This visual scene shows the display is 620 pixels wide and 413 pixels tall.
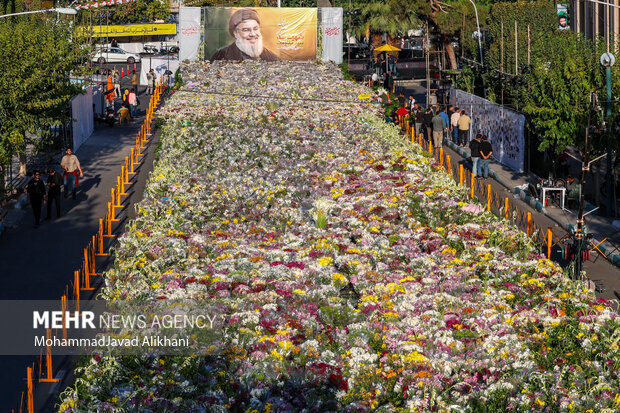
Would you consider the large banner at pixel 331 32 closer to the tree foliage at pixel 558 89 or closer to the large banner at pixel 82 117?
the large banner at pixel 82 117

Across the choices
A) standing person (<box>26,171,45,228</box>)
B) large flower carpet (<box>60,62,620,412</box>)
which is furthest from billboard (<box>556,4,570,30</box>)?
standing person (<box>26,171,45,228</box>)

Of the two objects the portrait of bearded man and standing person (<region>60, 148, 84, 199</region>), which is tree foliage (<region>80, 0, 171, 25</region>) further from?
standing person (<region>60, 148, 84, 199</region>)

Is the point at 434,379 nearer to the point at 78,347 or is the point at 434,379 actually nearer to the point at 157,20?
the point at 78,347

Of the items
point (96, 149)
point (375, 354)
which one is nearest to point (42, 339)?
point (375, 354)

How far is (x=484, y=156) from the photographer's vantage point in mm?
32438

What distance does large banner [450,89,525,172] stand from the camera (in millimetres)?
34500

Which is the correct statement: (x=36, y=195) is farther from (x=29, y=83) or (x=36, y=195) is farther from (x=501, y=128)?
(x=501, y=128)

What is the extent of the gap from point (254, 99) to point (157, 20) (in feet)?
199

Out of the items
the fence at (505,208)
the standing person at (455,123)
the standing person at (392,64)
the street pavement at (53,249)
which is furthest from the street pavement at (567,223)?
the standing person at (392,64)

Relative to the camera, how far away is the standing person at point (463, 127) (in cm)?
3878

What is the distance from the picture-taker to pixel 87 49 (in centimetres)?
3919

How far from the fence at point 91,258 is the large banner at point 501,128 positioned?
528 inches

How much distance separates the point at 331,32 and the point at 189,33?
8.83m

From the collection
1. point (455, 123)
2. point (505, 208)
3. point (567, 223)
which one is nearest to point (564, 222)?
point (567, 223)
